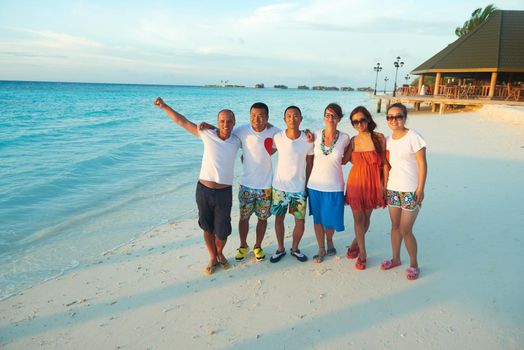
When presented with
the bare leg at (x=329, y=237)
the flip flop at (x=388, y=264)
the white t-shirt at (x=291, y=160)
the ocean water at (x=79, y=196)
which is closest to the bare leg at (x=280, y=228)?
the white t-shirt at (x=291, y=160)

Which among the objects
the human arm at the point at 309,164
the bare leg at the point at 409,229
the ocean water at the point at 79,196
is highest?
the human arm at the point at 309,164

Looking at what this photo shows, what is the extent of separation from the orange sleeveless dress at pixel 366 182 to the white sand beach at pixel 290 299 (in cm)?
81

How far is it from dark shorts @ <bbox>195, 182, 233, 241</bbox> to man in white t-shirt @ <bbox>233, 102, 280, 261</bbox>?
25cm

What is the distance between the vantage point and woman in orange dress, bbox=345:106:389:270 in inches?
136

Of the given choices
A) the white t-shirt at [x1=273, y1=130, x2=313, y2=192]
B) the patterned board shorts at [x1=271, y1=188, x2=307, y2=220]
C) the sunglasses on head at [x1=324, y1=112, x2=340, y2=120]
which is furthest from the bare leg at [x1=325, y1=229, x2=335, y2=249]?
the sunglasses on head at [x1=324, y1=112, x2=340, y2=120]

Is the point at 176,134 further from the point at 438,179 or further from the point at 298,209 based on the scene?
the point at 298,209

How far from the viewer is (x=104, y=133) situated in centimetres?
1589

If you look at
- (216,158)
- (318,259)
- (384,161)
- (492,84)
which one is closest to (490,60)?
(492,84)

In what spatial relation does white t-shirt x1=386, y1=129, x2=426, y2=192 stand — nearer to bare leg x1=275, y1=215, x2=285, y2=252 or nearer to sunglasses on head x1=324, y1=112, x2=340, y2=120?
sunglasses on head x1=324, y1=112, x2=340, y2=120

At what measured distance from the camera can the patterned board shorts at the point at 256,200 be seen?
3729 mm

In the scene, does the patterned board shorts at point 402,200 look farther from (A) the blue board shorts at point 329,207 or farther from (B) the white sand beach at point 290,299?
(B) the white sand beach at point 290,299

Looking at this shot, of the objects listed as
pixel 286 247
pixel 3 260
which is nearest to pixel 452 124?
pixel 286 247

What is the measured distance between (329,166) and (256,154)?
0.81 meters

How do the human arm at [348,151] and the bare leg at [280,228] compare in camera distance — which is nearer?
the human arm at [348,151]
